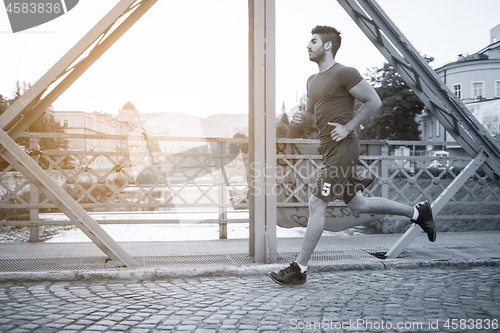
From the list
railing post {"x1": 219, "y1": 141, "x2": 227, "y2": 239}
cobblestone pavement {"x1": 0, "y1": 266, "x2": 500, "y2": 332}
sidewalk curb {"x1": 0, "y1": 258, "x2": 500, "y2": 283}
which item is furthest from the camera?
railing post {"x1": 219, "y1": 141, "x2": 227, "y2": 239}

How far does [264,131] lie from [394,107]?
40.3 metres

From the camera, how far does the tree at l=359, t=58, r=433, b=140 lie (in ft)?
138

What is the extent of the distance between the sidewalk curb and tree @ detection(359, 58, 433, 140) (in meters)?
38.9

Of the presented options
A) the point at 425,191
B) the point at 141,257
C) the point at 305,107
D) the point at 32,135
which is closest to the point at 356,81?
the point at 305,107

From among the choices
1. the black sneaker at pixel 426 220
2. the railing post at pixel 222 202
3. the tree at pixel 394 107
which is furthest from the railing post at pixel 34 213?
the tree at pixel 394 107

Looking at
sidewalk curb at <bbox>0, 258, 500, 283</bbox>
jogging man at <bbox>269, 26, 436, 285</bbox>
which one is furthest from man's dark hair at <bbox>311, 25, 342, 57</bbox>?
sidewalk curb at <bbox>0, 258, 500, 283</bbox>

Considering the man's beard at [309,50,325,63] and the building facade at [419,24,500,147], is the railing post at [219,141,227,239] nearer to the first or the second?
the man's beard at [309,50,325,63]

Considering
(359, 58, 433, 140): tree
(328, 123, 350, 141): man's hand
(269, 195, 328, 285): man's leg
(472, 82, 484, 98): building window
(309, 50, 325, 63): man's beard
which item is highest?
(472, 82, 484, 98): building window

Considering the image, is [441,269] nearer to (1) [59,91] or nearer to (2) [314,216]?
(2) [314,216]

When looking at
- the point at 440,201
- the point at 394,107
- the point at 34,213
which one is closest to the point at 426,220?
the point at 440,201

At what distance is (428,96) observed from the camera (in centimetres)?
502

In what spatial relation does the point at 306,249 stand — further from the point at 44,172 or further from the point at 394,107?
the point at 394,107

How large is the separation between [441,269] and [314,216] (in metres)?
1.73

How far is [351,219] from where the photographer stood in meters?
7.07
